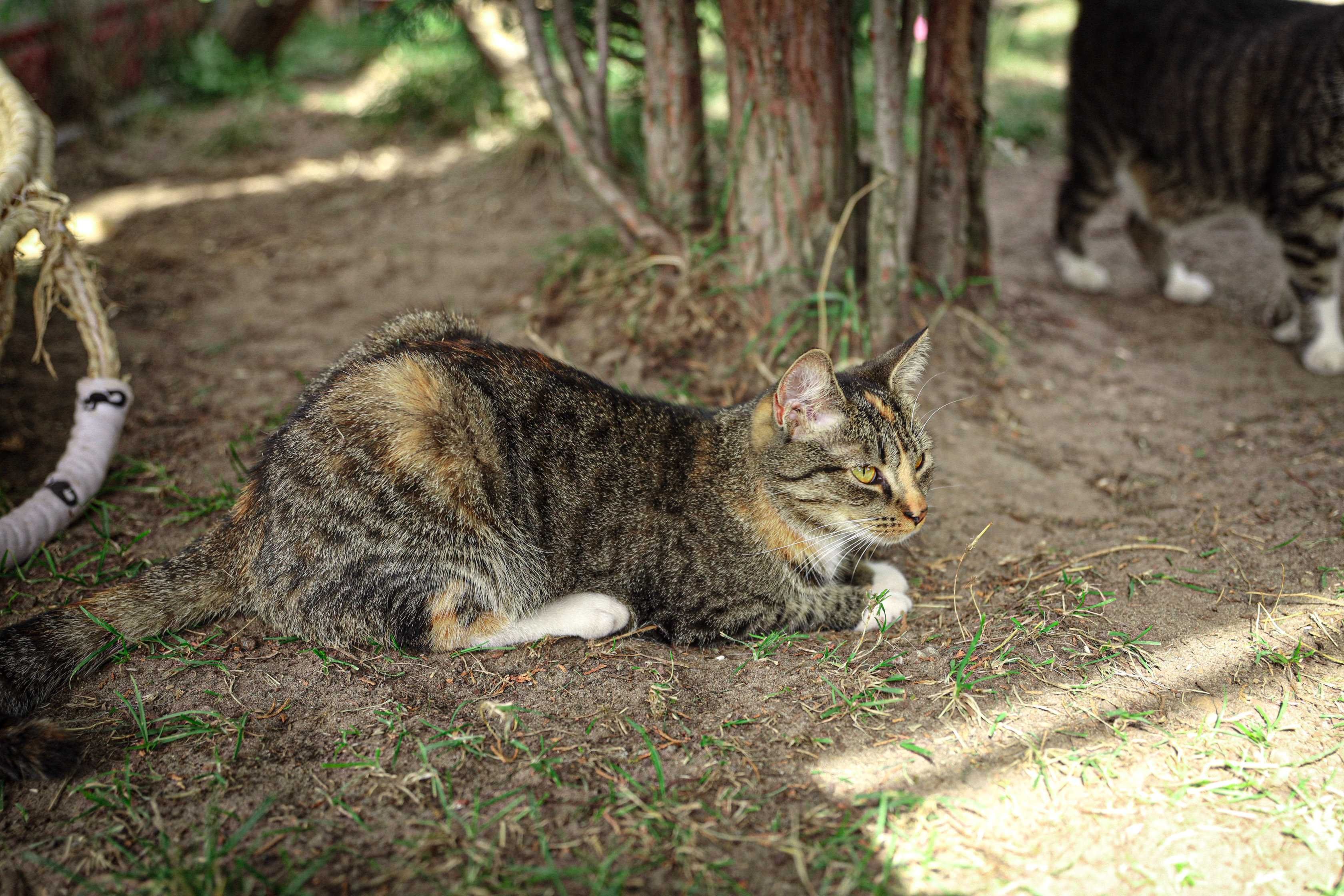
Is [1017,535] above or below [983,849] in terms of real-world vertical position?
below

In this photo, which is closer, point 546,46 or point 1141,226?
point 546,46

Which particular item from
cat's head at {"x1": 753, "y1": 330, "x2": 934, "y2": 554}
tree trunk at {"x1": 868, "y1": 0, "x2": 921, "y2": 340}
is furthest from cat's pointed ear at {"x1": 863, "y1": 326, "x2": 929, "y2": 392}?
tree trunk at {"x1": 868, "y1": 0, "x2": 921, "y2": 340}

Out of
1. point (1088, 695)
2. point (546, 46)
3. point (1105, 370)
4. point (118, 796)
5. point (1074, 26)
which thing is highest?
point (546, 46)

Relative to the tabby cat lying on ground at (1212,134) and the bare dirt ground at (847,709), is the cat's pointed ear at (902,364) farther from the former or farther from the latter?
the tabby cat lying on ground at (1212,134)

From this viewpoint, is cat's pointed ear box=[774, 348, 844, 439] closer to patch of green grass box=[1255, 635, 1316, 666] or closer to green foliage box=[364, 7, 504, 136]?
patch of green grass box=[1255, 635, 1316, 666]

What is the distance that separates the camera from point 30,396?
4.57 metres

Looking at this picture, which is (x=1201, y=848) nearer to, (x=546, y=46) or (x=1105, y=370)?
(x=1105, y=370)

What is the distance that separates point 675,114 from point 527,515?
2515 millimetres

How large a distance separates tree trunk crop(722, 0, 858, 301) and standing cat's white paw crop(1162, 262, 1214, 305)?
8.68 feet

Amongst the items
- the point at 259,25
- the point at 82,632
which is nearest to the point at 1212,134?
the point at 82,632

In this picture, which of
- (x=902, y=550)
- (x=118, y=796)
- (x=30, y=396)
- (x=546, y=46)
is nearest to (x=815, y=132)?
(x=546, y=46)

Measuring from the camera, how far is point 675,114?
4.62 meters

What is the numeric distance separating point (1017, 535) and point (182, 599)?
299cm

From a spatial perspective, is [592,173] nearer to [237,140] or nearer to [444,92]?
[444,92]
